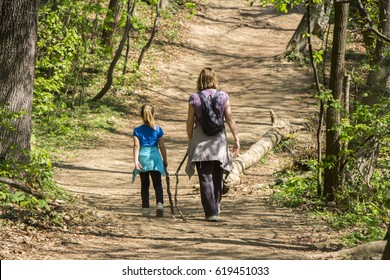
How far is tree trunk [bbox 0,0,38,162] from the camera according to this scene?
995 centimetres

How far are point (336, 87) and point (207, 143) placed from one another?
243 centimetres

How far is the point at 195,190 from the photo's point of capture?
13.0m

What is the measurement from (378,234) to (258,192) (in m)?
4.56

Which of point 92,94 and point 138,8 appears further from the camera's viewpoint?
point 138,8

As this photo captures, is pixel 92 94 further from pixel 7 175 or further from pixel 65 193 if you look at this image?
pixel 7 175

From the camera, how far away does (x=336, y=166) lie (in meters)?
10.9

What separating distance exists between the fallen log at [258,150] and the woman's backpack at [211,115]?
11.9 ft

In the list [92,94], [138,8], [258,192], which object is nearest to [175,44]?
[138,8]

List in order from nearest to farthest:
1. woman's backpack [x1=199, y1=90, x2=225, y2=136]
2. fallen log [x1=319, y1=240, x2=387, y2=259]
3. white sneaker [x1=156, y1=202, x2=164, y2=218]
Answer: fallen log [x1=319, y1=240, x2=387, y2=259] < woman's backpack [x1=199, y1=90, x2=225, y2=136] < white sneaker [x1=156, y1=202, x2=164, y2=218]

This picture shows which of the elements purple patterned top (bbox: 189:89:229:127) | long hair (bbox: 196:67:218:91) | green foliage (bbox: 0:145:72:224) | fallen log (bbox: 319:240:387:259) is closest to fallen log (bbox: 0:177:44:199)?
green foliage (bbox: 0:145:72:224)

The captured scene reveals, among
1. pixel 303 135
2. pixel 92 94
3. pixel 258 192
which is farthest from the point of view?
pixel 92 94

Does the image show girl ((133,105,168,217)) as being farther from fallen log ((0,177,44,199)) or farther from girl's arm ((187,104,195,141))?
fallen log ((0,177,44,199))

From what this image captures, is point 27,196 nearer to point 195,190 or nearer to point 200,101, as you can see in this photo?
point 200,101

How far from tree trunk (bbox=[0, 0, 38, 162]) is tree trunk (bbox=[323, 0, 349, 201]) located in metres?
4.46
